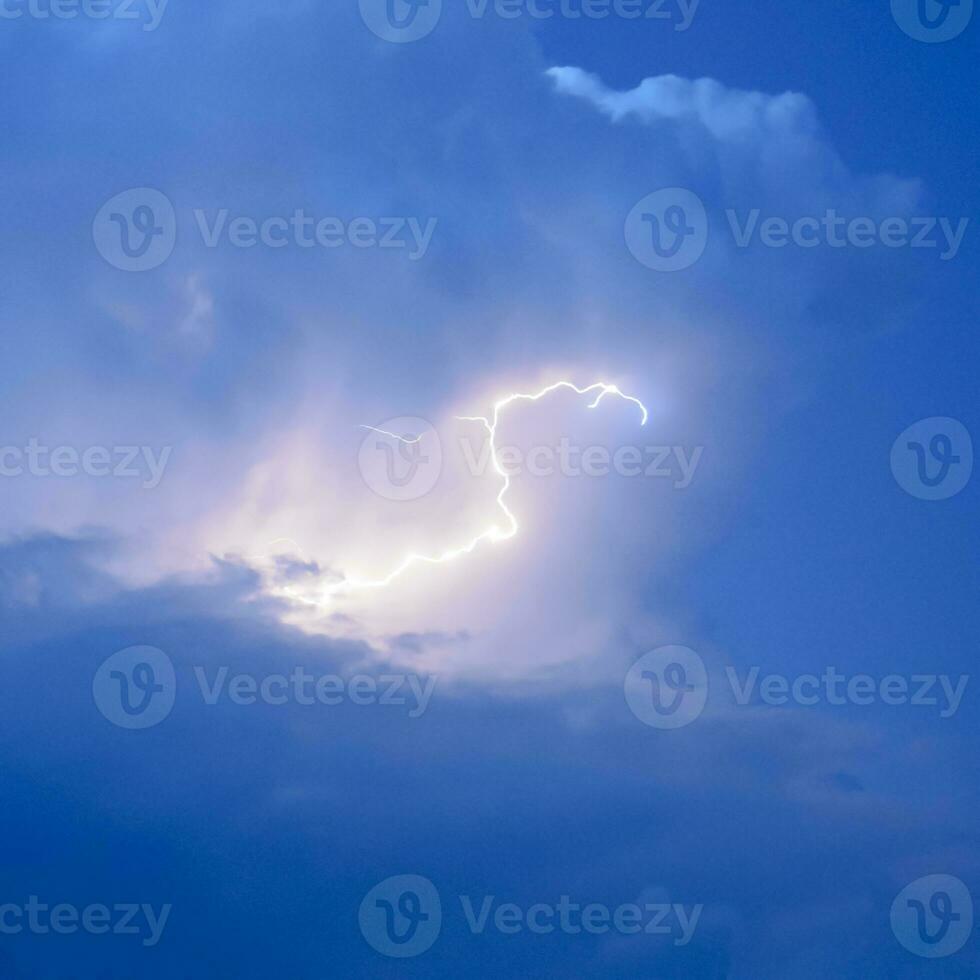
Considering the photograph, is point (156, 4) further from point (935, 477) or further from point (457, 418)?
point (935, 477)

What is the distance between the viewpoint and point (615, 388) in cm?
923

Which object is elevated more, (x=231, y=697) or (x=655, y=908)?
(x=231, y=697)

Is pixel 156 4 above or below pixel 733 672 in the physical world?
above

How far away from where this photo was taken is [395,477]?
30.0 ft

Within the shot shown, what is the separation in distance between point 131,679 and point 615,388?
18.2 feet

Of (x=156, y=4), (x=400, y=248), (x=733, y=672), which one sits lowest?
(x=733, y=672)

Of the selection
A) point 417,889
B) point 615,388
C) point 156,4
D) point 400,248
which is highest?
point 156,4

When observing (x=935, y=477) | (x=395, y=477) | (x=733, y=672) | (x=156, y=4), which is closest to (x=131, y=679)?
(x=395, y=477)

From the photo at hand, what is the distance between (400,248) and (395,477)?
7.64 ft

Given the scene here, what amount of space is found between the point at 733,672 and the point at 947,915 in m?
3.17

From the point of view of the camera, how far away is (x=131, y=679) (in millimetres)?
8750

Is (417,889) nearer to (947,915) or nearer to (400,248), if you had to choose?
(947,915)

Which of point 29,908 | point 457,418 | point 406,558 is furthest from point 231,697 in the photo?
point 457,418

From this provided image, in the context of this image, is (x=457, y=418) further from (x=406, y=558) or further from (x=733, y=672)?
(x=733, y=672)
